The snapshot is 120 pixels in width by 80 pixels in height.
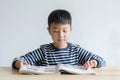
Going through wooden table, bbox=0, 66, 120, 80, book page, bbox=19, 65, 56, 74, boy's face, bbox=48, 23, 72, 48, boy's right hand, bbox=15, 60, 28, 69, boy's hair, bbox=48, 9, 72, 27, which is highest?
boy's hair, bbox=48, 9, 72, 27

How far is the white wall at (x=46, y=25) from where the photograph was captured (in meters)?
2.25

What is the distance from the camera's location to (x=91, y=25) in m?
2.28

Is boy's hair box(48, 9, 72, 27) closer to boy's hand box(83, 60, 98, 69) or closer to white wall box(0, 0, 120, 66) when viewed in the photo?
boy's hand box(83, 60, 98, 69)

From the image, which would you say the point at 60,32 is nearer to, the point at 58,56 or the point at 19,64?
the point at 58,56

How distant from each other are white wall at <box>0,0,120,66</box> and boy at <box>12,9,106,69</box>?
0.73 metres

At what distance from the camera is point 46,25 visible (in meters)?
2.27

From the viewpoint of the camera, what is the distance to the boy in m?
1.46

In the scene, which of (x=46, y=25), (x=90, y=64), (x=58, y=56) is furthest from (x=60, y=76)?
(x=46, y=25)

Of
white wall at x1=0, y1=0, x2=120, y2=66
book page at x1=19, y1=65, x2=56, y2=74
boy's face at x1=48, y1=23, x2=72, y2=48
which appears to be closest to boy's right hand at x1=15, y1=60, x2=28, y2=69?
book page at x1=19, y1=65, x2=56, y2=74

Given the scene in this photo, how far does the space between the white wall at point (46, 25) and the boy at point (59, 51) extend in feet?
2.39

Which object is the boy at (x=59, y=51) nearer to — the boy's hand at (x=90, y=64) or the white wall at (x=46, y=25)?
the boy's hand at (x=90, y=64)

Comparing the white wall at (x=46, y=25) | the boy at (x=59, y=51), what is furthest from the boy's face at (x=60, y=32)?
the white wall at (x=46, y=25)
